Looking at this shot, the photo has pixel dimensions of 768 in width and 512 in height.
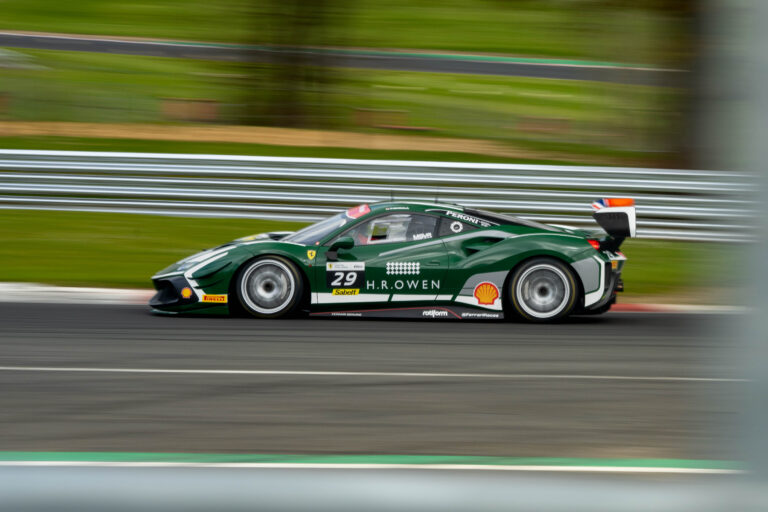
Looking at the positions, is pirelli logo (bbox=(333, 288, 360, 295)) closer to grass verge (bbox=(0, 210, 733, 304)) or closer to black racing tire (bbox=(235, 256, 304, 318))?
black racing tire (bbox=(235, 256, 304, 318))

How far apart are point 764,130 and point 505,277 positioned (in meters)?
7.18

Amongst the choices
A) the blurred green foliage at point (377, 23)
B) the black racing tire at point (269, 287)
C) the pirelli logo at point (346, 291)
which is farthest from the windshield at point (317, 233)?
the blurred green foliage at point (377, 23)

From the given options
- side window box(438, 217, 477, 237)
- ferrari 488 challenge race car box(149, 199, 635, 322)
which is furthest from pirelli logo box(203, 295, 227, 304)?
Answer: side window box(438, 217, 477, 237)

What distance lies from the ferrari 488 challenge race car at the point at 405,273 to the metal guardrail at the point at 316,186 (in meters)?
3.75

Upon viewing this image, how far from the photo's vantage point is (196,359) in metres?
7.02

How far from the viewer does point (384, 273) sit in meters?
8.92

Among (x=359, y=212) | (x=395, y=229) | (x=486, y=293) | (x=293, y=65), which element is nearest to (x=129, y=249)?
(x=359, y=212)

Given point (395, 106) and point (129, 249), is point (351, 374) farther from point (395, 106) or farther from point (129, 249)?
point (395, 106)

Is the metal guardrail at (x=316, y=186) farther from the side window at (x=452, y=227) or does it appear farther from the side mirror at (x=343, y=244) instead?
the side mirror at (x=343, y=244)

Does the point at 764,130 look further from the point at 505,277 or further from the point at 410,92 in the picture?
the point at 410,92

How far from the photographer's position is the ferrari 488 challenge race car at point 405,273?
29.3ft

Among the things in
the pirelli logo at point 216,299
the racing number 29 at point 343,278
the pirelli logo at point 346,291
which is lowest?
the pirelli logo at point 216,299

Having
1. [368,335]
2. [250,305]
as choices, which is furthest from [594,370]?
[250,305]

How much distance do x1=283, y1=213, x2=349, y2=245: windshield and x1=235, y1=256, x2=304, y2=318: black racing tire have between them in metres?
0.28
